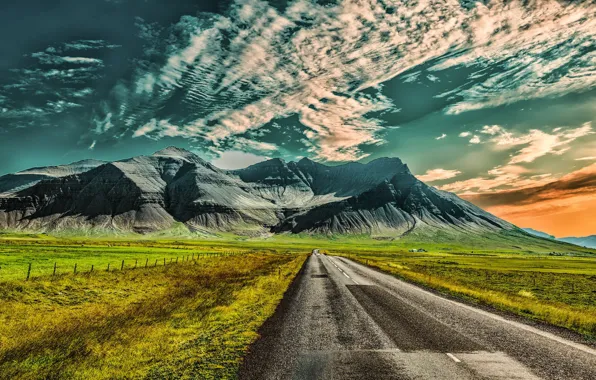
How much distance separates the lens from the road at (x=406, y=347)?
837 cm

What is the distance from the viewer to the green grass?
30.3ft

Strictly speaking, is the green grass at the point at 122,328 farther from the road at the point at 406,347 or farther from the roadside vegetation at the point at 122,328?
the road at the point at 406,347

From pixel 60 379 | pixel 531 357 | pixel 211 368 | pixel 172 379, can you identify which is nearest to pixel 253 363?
pixel 211 368

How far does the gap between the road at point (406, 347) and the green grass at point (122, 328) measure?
1087mm

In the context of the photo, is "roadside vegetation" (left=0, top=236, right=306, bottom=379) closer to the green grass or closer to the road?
the green grass

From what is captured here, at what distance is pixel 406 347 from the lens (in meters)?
10.4

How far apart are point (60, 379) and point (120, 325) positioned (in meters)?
6.43

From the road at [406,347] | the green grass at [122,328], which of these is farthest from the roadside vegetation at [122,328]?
the road at [406,347]

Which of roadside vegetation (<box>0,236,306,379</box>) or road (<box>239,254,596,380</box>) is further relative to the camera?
roadside vegetation (<box>0,236,306,379</box>)

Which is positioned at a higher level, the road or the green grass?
the road

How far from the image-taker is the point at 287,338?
11.3 m

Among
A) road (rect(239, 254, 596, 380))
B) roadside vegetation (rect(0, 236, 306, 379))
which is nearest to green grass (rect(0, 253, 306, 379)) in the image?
roadside vegetation (rect(0, 236, 306, 379))

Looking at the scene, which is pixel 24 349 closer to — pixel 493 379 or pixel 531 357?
pixel 493 379

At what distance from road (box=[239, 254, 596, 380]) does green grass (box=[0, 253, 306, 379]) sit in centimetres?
109
